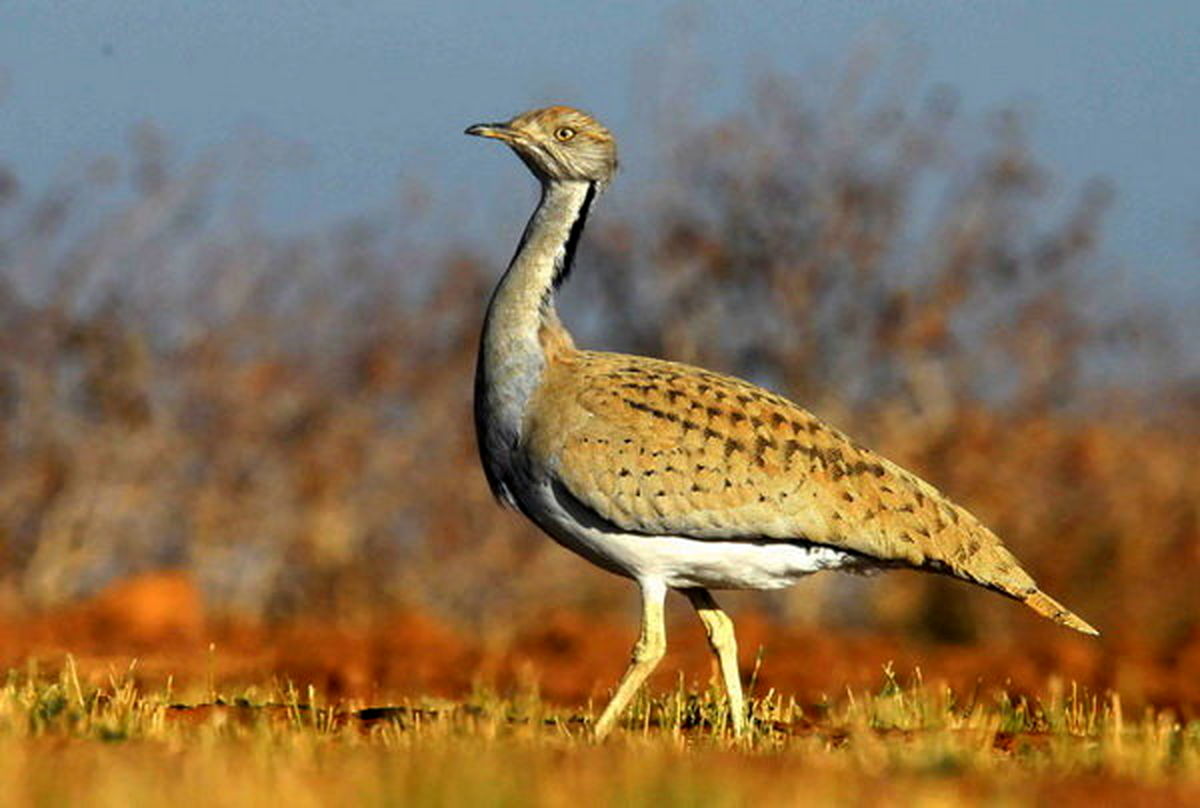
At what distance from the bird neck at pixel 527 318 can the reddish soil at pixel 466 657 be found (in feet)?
9.81

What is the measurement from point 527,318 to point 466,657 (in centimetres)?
571

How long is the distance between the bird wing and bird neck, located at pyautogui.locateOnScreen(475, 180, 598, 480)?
0.37 ft

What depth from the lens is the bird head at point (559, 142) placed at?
8883 millimetres

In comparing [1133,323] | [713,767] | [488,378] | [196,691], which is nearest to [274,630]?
[196,691]

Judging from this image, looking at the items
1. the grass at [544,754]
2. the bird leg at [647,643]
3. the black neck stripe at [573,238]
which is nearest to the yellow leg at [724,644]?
the grass at [544,754]

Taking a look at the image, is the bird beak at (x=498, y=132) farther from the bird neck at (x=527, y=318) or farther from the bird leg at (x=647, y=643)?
the bird leg at (x=647, y=643)

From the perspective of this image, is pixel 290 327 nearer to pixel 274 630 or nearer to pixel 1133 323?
pixel 274 630

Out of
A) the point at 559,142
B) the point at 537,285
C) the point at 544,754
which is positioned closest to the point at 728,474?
the point at 537,285

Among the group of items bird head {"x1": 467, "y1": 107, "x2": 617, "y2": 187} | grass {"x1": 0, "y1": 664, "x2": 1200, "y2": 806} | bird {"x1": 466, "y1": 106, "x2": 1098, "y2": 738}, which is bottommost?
grass {"x1": 0, "y1": 664, "x2": 1200, "y2": 806}

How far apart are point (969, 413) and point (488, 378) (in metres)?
10.7

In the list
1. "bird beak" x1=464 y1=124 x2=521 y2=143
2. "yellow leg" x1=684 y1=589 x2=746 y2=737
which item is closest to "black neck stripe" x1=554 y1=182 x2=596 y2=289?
"bird beak" x1=464 y1=124 x2=521 y2=143

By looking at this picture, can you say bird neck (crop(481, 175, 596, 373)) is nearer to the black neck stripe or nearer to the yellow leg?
the black neck stripe

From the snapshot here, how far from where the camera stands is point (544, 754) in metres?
6.07

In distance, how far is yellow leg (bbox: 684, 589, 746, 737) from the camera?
8.01 metres
